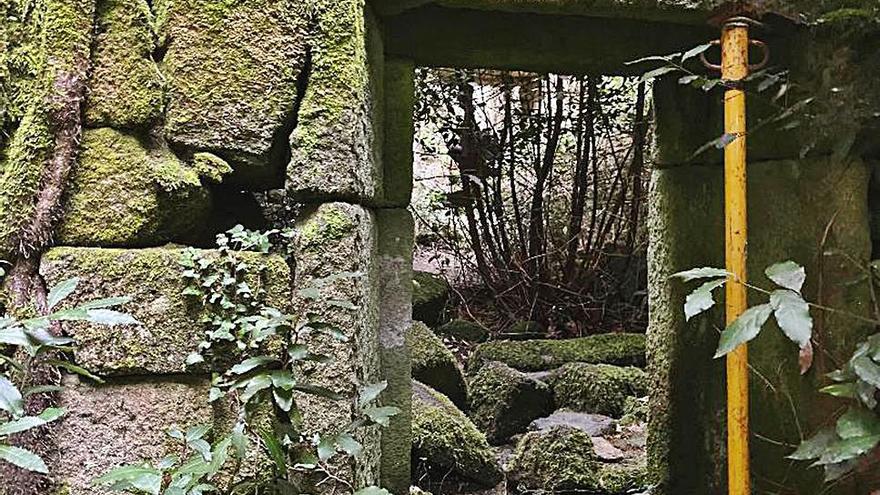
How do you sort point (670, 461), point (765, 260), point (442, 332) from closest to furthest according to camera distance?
point (765, 260), point (670, 461), point (442, 332)

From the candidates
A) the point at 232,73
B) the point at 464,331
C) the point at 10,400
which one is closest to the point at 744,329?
the point at 10,400

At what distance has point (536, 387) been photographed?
15.2 feet

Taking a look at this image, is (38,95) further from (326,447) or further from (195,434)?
(326,447)

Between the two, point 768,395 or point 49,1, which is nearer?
point 49,1

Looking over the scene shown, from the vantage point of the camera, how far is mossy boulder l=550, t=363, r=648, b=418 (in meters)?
4.77

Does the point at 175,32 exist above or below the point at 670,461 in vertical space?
above

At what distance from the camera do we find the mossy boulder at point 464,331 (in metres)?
6.39

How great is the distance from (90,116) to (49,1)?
0.91 feet

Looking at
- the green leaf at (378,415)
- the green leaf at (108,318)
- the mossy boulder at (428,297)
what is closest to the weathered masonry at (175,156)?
the green leaf at (378,415)

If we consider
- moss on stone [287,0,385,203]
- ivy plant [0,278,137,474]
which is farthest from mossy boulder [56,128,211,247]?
ivy plant [0,278,137,474]

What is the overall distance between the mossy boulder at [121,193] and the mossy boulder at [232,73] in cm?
9

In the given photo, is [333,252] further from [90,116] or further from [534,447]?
[534,447]

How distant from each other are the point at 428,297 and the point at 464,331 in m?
0.73

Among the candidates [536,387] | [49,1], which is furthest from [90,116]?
[536,387]
